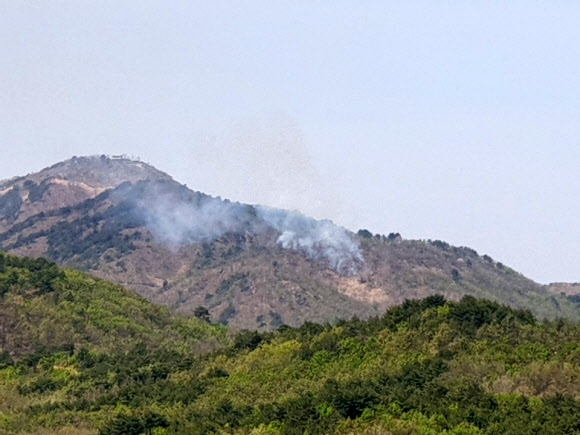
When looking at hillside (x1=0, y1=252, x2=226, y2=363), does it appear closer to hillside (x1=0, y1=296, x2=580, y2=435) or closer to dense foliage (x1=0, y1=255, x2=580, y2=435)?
dense foliage (x1=0, y1=255, x2=580, y2=435)

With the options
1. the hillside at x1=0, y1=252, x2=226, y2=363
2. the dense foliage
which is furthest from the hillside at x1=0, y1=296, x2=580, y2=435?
the hillside at x1=0, y1=252, x2=226, y2=363

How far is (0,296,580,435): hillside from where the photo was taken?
47219 millimetres

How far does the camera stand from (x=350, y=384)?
54.6 m

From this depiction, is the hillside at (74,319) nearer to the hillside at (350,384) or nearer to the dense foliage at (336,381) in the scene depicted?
the dense foliage at (336,381)

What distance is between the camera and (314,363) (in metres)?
65.4

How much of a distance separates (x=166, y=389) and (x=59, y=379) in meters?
15.5

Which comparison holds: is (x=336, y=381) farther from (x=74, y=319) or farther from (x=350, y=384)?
(x=74, y=319)

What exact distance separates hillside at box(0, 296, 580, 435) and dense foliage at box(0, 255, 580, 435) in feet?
0.25

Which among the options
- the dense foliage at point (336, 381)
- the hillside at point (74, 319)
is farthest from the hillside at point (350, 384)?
the hillside at point (74, 319)

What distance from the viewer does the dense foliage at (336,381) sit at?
47469 mm

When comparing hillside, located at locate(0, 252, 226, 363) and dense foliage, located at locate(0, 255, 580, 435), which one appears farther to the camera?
hillside, located at locate(0, 252, 226, 363)

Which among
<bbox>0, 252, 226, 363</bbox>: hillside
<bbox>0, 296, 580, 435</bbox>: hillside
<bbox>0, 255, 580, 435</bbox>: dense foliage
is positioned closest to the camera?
<bbox>0, 296, 580, 435</bbox>: hillside

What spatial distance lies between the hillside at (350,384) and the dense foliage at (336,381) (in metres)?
0.08

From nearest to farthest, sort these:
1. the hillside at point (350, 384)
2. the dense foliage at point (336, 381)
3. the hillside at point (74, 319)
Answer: the hillside at point (350, 384) < the dense foliage at point (336, 381) < the hillside at point (74, 319)
